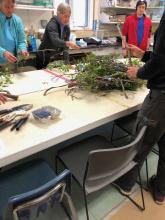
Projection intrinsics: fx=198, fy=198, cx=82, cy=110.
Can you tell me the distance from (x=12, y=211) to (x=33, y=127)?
0.45 metres

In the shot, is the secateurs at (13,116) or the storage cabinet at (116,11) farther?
the storage cabinet at (116,11)

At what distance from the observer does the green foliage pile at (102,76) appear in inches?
61.2

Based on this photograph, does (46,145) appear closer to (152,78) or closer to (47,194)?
(47,194)

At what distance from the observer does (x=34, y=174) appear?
1154mm

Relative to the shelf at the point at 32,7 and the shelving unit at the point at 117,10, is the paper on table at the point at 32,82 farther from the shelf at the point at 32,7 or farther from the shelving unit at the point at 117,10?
the shelving unit at the point at 117,10

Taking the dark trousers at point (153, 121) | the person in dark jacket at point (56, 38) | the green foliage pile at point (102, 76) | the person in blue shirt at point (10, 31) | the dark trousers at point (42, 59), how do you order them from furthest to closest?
the dark trousers at point (42, 59)
the person in dark jacket at point (56, 38)
the person in blue shirt at point (10, 31)
the green foliage pile at point (102, 76)
the dark trousers at point (153, 121)

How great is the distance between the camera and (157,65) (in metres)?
1.11

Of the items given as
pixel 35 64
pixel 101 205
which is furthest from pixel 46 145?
pixel 35 64

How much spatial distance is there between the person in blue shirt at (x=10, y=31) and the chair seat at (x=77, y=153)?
1.18 metres

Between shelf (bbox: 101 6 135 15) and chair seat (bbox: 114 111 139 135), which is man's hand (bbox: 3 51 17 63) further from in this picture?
shelf (bbox: 101 6 135 15)

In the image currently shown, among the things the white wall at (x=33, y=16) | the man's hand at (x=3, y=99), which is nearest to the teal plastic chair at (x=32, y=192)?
the man's hand at (x=3, y=99)

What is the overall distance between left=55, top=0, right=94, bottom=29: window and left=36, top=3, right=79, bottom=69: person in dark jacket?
1523mm

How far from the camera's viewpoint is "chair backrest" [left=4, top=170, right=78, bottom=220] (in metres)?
0.75

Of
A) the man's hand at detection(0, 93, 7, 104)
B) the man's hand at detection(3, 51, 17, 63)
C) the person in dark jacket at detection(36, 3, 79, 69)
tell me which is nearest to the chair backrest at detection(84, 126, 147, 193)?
the man's hand at detection(0, 93, 7, 104)
